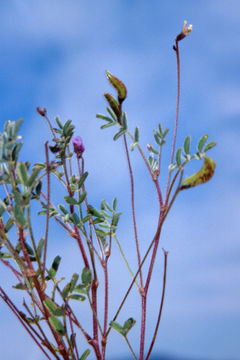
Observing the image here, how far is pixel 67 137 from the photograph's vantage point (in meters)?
1.30

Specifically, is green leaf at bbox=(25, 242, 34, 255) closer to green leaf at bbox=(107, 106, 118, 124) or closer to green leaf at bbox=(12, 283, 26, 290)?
green leaf at bbox=(12, 283, 26, 290)

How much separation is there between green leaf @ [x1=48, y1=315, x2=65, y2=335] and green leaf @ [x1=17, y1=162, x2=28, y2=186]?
1.06 ft

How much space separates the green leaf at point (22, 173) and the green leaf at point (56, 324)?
32 cm

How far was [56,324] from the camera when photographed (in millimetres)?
1114

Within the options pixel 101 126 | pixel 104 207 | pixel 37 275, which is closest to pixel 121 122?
pixel 101 126

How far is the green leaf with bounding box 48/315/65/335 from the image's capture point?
43.7 inches

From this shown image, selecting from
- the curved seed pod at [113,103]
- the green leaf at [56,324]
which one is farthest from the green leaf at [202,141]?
the green leaf at [56,324]

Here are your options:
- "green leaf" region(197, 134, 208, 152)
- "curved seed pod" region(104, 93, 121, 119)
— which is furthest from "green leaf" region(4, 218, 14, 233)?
"green leaf" region(197, 134, 208, 152)

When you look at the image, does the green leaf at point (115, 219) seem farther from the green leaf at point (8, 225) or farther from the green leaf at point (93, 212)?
the green leaf at point (8, 225)

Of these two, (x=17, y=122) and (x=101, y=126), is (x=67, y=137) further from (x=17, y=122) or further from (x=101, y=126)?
(x=17, y=122)

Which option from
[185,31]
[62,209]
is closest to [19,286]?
[62,209]

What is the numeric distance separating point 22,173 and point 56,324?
366 mm

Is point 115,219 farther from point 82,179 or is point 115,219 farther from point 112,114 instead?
point 112,114

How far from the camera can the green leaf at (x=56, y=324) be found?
1.11 meters
